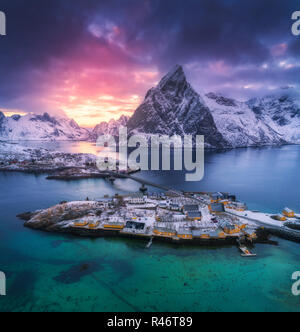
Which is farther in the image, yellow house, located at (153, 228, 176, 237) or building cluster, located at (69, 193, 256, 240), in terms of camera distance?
building cluster, located at (69, 193, 256, 240)

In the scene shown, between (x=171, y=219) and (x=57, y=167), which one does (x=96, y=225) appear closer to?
(x=171, y=219)

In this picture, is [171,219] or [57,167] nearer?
[171,219]

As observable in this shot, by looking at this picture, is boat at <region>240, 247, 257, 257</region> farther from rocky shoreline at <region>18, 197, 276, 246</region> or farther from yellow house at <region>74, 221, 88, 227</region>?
yellow house at <region>74, 221, 88, 227</region>

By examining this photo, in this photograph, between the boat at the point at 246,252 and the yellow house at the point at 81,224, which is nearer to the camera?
the boat at the point at 246,252

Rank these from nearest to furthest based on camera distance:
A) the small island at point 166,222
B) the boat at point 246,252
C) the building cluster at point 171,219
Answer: the boat at point 246,252 < the small island at point 166,222 < the building cluster at point 171,219

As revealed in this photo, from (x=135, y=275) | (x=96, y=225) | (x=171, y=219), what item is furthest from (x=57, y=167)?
(x=135, y=275)

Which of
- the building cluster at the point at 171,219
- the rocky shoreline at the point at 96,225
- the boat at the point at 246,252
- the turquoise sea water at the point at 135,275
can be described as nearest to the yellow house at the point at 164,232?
the building cluster at the point at 171,219

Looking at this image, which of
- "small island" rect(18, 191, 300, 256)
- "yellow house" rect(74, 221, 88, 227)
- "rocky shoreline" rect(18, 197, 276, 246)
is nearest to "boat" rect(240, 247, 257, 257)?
"small island" rect(18, 191, 300, 256)

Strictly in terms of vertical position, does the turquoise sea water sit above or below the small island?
below

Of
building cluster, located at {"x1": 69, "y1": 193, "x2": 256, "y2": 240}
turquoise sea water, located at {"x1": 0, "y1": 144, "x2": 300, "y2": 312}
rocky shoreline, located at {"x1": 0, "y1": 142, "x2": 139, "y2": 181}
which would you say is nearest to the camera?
turquoise sea water, located at {"x1": 0, "y1": 144, "x2": 300, "y2": 312}

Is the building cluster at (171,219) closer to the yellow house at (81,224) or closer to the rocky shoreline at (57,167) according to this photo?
the yellow house at (81,224)
